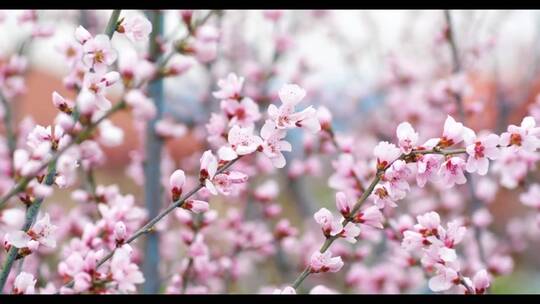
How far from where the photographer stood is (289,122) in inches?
54.6

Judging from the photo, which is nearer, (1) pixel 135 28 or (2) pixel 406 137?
(2) pixel 406 137

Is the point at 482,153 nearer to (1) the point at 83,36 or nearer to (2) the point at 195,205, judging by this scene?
(2) the point at 195,205

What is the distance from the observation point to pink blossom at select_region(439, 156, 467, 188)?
1401 mm

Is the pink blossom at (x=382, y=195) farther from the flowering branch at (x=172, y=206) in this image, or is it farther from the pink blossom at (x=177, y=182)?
the pink blossom at (x=177, y=182)

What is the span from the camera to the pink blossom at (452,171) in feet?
4.60

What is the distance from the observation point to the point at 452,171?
1.42 m

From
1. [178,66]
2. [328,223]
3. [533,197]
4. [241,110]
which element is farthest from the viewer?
[533,197]

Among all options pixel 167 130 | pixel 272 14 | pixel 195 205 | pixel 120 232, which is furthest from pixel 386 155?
pixel 272 14

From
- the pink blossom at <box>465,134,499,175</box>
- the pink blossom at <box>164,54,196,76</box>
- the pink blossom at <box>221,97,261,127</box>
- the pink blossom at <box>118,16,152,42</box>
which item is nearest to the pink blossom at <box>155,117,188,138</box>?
the pink blossom at <box>164,54,196,76</box>

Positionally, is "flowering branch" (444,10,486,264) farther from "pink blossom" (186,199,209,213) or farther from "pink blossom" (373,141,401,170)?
"pink blossom" (186,199,209,213)
